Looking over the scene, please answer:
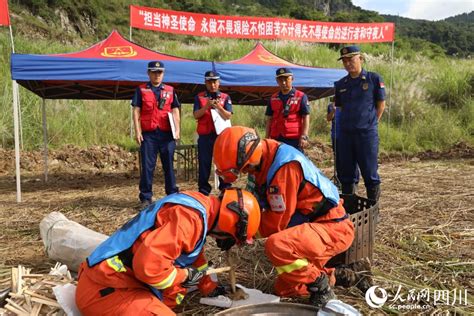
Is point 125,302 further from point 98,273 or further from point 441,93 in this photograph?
point 441,93

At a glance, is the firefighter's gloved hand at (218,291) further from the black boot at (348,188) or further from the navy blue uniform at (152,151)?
the navy blue uniform at (152,151)

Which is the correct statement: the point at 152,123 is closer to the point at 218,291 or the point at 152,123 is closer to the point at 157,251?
the point at 218,291

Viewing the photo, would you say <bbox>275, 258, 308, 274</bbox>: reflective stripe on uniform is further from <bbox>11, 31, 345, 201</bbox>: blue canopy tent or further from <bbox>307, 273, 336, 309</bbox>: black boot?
<bbox>11, 31, 345, 201</bbox>: blue canopy tent

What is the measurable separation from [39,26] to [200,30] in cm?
1822

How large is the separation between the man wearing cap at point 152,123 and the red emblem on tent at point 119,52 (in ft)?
6.36

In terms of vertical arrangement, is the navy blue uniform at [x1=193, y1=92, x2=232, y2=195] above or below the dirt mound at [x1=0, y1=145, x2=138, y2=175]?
above

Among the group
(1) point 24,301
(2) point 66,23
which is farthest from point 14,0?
(1) point 24,301

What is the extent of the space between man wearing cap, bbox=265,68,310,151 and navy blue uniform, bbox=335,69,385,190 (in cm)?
85

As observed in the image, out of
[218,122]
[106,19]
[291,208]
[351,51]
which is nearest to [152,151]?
[218,122]

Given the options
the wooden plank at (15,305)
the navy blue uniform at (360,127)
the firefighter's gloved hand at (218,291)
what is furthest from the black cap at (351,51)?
the wooden plank at (15,305)

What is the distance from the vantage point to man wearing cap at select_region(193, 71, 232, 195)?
5836 mm

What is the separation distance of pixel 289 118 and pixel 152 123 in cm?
178

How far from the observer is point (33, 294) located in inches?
111

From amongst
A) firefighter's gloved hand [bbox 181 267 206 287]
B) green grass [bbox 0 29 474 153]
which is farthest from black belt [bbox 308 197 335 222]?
green grass [bbox 0 29 474 153]
